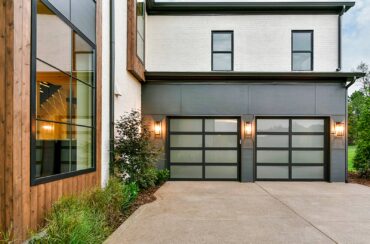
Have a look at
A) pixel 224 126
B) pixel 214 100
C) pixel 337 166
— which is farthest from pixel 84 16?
pixel 337 166

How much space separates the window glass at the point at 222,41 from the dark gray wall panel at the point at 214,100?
173 centimetres

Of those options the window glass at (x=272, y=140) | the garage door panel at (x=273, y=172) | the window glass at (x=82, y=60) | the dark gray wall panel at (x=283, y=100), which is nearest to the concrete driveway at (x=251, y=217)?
the garage door panel at (x=273, y=172)

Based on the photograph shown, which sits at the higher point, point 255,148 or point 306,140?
point 306,140

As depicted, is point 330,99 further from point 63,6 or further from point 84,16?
point 63,6

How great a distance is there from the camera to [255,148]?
1029 centimetres

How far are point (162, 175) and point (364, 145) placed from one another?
7958mm

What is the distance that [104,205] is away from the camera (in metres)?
4.86

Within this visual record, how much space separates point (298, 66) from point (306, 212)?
6619 millimetres

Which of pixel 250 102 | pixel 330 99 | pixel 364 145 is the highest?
pixel 330 99

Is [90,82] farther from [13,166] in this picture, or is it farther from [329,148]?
[329,148]

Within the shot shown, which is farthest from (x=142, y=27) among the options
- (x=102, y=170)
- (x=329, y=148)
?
(x=329, y=148)

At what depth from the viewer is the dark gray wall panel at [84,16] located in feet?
17.8

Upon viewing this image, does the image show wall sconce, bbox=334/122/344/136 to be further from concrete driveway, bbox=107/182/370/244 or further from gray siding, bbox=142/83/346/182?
concrete driveway, bbox=107/182/370/244

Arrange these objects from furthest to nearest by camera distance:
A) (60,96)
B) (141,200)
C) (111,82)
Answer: (111,82) → (141,200) → (60,96)
